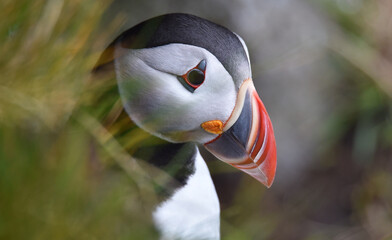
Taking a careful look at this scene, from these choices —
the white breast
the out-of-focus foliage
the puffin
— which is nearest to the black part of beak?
the puffin

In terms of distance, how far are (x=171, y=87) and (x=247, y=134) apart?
0.17 meters

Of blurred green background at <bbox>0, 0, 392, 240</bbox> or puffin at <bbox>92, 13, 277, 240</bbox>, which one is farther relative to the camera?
puffin at <bbox>92, 13, 277, 240</bbox>

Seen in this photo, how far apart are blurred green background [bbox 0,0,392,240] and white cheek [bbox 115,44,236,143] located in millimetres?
82

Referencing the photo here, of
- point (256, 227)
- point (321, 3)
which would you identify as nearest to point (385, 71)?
point (321, 3)

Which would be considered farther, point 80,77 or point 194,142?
point 194,142

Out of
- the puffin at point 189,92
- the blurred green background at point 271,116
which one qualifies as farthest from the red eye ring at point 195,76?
the blurred green background at point 271,116

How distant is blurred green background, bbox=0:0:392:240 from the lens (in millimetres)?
653

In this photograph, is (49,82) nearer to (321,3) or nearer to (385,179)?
(321,3)

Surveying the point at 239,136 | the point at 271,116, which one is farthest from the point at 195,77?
the point at 271,116

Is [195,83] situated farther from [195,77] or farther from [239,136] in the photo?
[239,136]

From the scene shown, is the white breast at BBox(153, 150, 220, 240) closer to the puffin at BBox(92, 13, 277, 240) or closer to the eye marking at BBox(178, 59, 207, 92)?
the puffin at BBox(92, 13, 277, 240)

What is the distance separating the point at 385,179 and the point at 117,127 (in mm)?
1561

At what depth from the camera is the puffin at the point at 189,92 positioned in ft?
3.36

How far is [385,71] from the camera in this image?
1996 mm
